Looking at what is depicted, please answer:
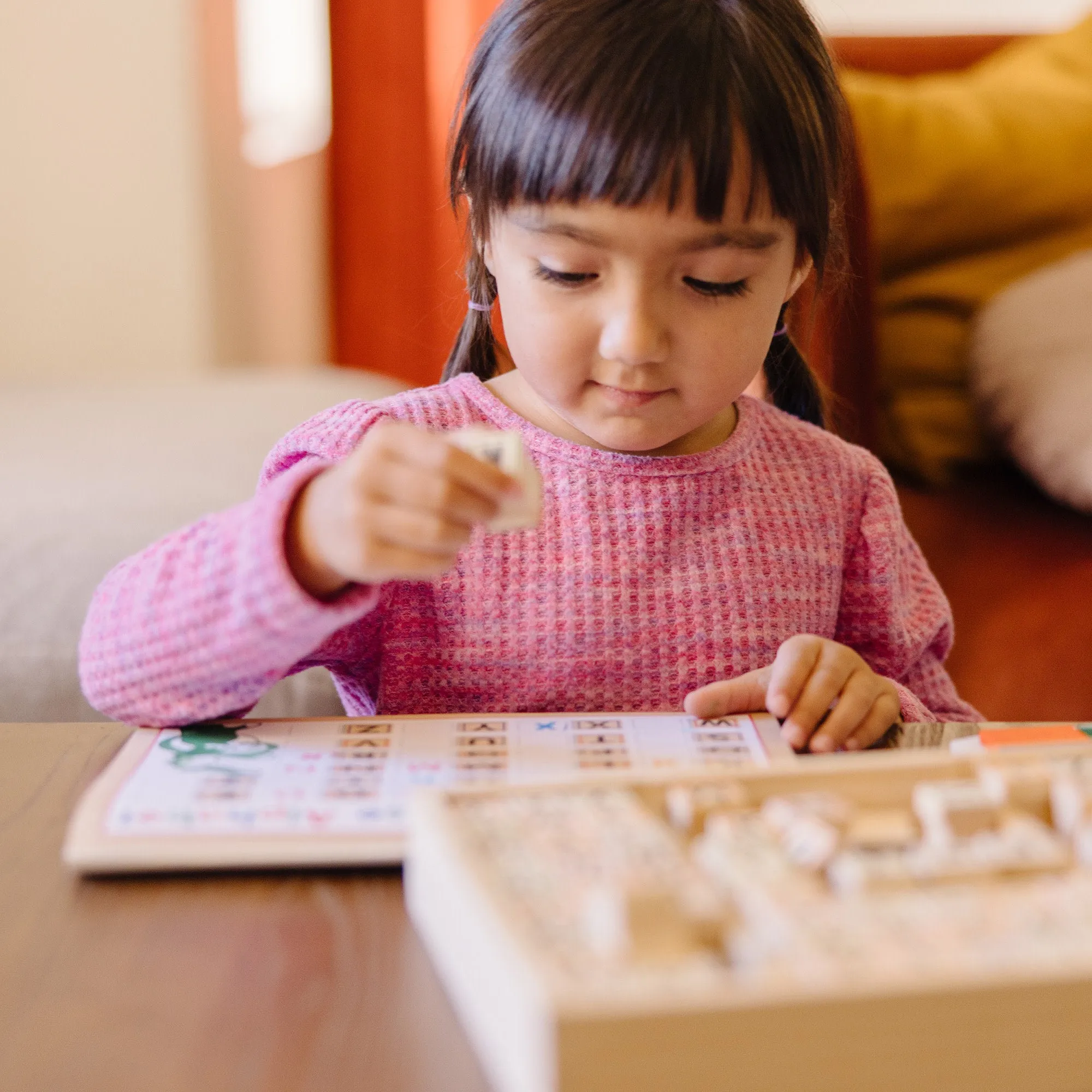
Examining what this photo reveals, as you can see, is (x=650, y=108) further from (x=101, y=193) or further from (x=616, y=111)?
(x=101, y=193)

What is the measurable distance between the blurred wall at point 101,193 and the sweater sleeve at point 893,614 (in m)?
2.18

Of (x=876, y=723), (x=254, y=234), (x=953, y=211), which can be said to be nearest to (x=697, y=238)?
(x=876, y=723)

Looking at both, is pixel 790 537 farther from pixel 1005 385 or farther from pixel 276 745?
pixel 1005 385

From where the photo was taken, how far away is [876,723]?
0.65 metres

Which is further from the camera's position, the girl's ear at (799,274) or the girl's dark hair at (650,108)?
the girl's ear at (799,274)

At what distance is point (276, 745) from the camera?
59 centimetres

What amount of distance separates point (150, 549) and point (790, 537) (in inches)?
15.6

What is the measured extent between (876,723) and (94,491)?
837mm

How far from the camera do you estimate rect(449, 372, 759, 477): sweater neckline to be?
844 mm

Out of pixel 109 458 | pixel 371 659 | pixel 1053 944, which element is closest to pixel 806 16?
pixel 371 659

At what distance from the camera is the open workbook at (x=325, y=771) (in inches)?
19.3

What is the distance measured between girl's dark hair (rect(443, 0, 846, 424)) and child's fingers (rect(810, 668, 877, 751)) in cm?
25

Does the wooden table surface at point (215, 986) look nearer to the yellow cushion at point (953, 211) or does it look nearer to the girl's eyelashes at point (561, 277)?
the girl's eyelashes at point (561, 277)

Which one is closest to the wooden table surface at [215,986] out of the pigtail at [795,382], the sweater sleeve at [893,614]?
the sweater sleeve at [893,614]
